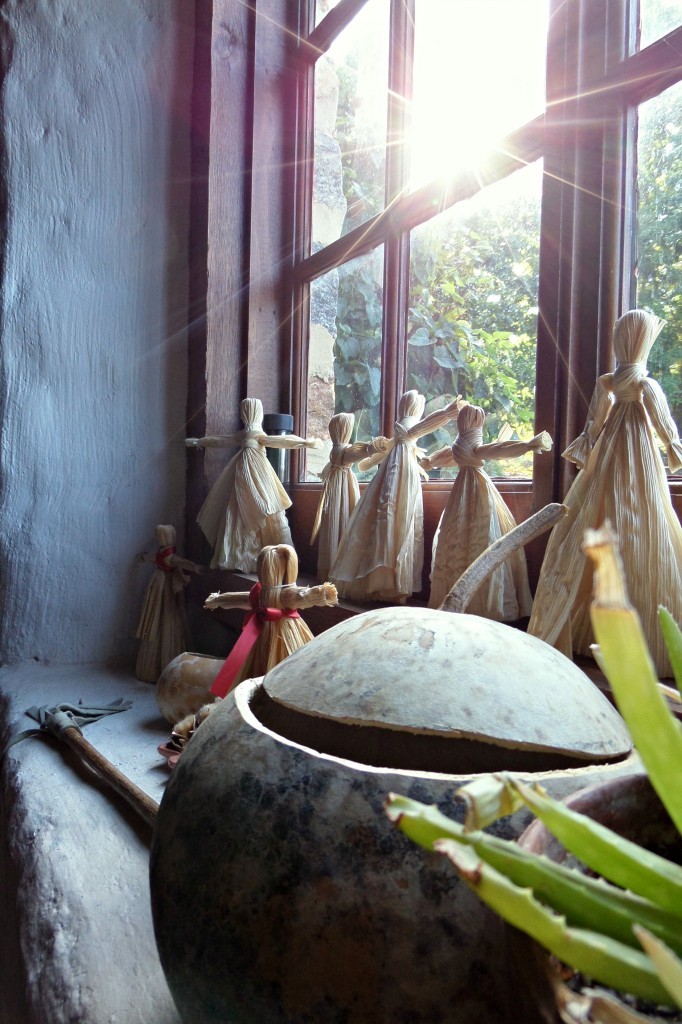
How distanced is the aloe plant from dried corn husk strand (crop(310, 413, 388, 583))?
1.20 m

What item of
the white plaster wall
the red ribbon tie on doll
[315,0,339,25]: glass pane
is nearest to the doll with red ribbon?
the red ribbon tie on doll

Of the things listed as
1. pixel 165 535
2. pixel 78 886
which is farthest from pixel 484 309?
pixel 78 886

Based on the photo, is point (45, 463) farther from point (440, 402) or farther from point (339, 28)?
point (339, 28)

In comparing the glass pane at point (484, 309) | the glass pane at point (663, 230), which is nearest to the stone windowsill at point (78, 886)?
the glass pane at point (484, 309)

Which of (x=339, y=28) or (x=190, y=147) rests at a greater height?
(x=339, y=28)

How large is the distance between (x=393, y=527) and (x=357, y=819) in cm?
87

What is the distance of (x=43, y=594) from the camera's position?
6.10 ft

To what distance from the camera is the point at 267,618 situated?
1103mm

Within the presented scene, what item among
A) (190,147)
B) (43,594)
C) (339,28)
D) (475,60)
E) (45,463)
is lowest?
(43,594)

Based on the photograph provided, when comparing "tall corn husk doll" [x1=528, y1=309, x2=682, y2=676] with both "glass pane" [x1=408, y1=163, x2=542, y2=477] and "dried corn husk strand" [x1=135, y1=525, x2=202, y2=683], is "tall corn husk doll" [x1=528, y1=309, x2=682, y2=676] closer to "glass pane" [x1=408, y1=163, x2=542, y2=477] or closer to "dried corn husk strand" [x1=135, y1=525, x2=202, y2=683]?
"glass pane" [x1=408, y1=163, x2=542, y2=477]

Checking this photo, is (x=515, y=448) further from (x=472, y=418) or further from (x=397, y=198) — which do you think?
(x=397, y=198)

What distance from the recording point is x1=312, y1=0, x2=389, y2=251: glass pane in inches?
64.2

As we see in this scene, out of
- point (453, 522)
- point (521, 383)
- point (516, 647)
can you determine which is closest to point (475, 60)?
point (521, 383)

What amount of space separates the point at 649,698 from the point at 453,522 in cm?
88
